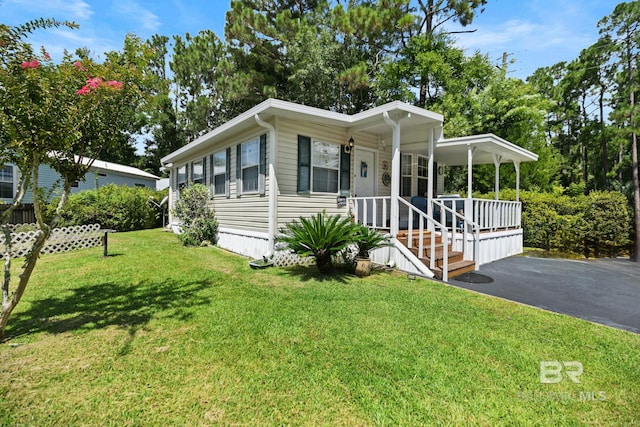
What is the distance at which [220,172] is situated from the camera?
911 cm

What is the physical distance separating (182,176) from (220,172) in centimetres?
422

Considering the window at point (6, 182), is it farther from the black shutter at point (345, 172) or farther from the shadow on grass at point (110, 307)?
the black shutter at point (345, 172)

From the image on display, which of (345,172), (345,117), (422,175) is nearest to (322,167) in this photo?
(345,172)

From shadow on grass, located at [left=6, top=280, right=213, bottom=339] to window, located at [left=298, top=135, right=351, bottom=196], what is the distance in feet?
10.7

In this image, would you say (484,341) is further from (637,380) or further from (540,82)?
(540,82)

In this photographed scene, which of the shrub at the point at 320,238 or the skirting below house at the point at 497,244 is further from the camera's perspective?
the skirting below house at the point at 497,244

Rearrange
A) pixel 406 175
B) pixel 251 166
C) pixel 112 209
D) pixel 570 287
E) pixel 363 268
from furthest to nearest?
1. pixel 112 209
2. pixel 406 175
3. pixel 251 166
4. pixel 363 268
5. pixel 570 287

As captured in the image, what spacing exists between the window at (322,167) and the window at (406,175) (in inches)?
95.3

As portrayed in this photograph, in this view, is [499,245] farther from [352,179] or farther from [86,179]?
[86,179]

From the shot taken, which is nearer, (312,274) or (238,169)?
(312,274)

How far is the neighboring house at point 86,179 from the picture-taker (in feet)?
45.9

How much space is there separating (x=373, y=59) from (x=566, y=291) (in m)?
14.5

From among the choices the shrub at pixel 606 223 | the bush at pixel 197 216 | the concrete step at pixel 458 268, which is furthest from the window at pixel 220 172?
the shrub at pixel 606 223

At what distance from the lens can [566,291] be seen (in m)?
4.98
